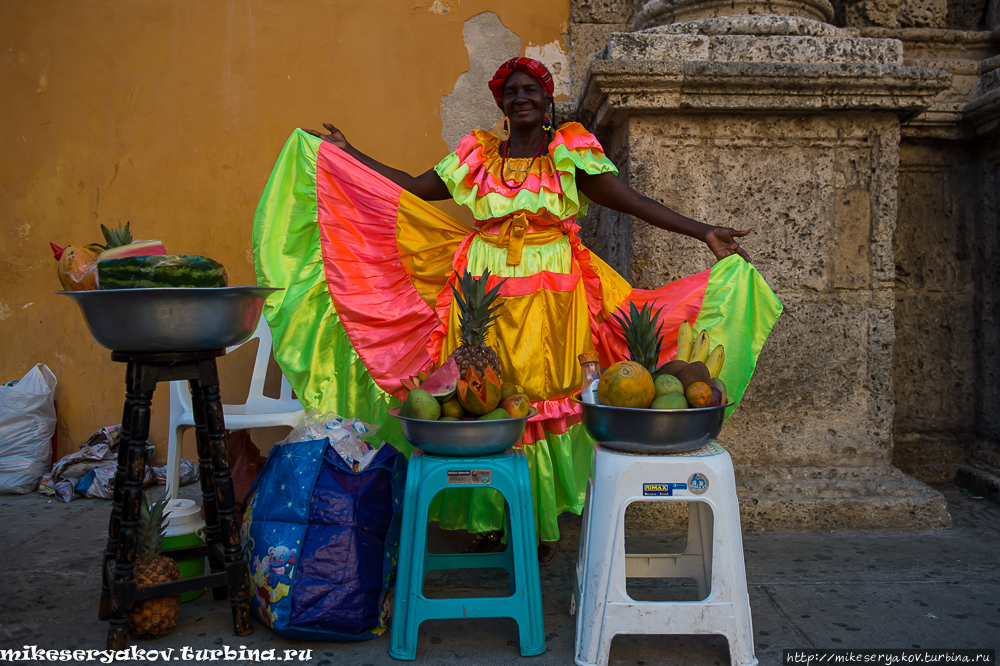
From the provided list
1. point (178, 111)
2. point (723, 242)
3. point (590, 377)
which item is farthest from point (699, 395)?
point (178, 111)

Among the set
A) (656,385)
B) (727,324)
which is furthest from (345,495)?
(727,324)

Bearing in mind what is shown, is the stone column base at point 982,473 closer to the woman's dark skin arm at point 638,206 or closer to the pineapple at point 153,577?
the woman's dark skin arm at point 638,206

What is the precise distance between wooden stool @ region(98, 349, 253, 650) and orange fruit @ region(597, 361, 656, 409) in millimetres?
1277

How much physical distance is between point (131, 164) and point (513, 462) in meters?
3.32

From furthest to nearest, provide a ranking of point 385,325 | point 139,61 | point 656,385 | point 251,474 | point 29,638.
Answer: point 139,61 → point 251,474 → point 385,325 → point 29,638 → point 656,385

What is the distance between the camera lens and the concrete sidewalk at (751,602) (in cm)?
212

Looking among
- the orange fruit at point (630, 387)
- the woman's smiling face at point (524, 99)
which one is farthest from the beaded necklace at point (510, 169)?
the orange fruit at point (630, 387)

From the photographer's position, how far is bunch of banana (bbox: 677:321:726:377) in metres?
2.18

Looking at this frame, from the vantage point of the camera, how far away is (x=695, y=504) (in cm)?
240

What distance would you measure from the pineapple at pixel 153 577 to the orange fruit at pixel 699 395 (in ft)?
5.69

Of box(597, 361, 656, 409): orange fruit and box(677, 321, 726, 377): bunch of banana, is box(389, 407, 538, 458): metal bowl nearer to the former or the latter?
box(597, 361, 656, 409): orange fruit

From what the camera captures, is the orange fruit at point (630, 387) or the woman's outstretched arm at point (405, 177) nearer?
the orange fruit at point (630, 387)

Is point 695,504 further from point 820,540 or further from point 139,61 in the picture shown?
point 139,61

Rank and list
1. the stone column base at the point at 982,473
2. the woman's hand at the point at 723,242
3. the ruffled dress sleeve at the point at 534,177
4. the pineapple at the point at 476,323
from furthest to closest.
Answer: the stone column base at the point at 982,473
the ruffled dress sleeve at the point at 534,177
the woman's hand at the point at 723,242
the pineapple at the point at 476,323
